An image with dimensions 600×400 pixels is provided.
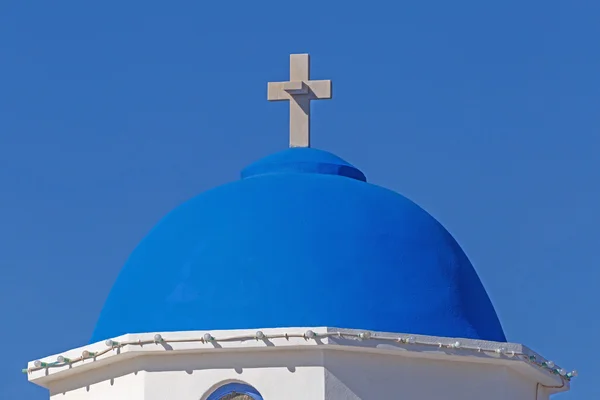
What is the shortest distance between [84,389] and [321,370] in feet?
8.20

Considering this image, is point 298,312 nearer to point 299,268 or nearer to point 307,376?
point 299,268

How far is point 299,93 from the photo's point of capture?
17.8 meters

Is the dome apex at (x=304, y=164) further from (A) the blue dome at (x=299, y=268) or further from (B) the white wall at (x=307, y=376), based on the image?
(B) the white wall at (x=307, y=376)

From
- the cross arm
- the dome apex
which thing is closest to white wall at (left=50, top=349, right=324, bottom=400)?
the dome apex

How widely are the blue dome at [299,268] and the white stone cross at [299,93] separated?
3.72ft

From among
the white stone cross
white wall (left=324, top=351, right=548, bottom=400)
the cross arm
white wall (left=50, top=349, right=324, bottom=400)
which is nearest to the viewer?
white wall (left=50, top=349, right=324, bottom=400)

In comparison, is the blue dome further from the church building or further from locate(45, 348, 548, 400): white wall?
locate(45, 348, 548, 400): white wall

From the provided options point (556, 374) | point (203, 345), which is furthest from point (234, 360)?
point (556, 374)

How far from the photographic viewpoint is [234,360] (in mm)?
14742

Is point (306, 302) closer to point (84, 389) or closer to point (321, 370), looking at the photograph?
point (321, 370)

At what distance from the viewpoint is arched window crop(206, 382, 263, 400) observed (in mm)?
14695

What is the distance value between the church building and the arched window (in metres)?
0.01

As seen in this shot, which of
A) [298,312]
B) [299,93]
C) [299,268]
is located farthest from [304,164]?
[298,312]

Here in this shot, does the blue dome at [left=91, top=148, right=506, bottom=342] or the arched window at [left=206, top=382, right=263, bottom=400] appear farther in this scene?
the blue dome at [left=91, top=148, right=506, bottom=342]
